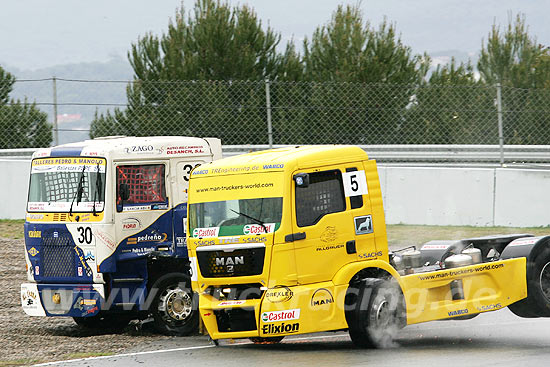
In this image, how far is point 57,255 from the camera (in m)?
11.7

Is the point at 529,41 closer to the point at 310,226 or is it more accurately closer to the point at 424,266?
the point at 424,266

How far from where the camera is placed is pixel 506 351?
9820 mm

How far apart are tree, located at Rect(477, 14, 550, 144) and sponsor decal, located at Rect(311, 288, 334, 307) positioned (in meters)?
9.31

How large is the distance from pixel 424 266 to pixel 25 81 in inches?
368

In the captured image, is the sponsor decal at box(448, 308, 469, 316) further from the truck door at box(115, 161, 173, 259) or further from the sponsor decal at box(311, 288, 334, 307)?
the truck door at box(115, 161, 173, 259)

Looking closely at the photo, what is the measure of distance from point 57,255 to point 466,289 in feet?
16.4

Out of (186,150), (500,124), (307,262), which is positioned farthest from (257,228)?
(500,124)

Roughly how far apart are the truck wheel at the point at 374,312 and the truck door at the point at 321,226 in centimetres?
37

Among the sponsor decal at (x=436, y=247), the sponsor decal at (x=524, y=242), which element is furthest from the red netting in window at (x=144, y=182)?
the sponsor decal at (x=524, y=242)

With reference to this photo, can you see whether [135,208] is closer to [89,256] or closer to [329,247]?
[89,256]

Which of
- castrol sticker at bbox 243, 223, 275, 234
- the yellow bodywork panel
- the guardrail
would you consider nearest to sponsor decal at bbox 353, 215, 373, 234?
the yellow bodywork panel

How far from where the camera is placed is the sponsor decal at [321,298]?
9.78 meters

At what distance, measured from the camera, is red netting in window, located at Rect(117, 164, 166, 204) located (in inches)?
464

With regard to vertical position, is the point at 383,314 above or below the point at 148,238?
below
